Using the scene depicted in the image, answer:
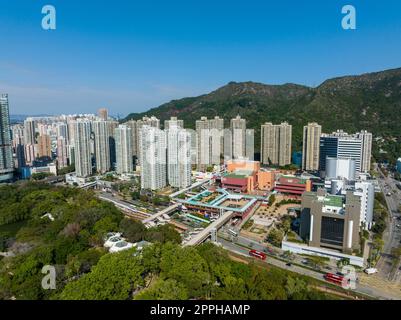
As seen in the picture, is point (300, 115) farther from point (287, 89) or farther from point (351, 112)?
point (287, 89)

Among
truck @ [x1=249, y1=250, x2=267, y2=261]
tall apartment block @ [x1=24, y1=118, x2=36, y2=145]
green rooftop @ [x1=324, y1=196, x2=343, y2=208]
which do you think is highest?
tall apartment block @ [x1=24, y1=118, x2=36, y2=145]

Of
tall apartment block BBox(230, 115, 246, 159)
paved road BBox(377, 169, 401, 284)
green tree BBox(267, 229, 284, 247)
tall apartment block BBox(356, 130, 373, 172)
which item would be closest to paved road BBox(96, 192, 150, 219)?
green tree BBox(267, 229, 284, 247)

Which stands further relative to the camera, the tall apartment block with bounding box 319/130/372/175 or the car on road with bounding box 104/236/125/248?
the tall apartment block with bounding box 319/130/372/175

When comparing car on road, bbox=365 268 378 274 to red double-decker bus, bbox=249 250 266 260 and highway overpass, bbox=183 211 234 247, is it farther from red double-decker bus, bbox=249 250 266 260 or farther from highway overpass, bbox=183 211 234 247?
highway overpass, bbox=183 211 234 247

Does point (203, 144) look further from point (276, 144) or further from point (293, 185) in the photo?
point (293, 185)

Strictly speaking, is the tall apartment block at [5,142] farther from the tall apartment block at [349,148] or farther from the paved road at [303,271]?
the tall apartment block at [349,148]

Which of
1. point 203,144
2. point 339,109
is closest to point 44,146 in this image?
point 203,144
